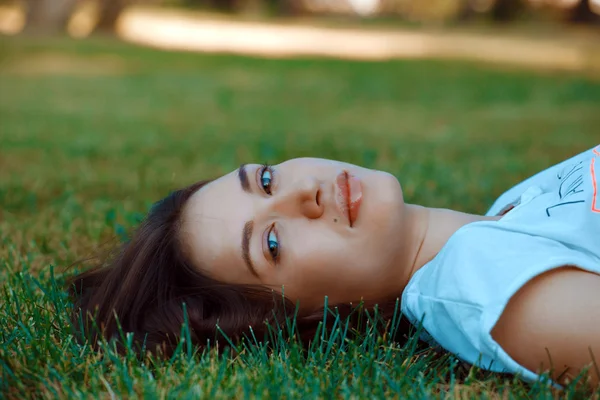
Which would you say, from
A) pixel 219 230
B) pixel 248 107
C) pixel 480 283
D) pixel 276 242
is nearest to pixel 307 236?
pixel 276 242

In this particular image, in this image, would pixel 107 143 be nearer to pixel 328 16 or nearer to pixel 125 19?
pixel 125 19

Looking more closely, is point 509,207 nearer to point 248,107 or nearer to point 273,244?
point 273,244

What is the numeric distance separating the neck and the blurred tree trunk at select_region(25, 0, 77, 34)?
1956 cm

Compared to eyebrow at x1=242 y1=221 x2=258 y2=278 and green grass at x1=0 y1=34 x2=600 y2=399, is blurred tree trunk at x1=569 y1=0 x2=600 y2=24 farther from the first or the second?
eyebrow at x1=242 y1=221 x2=258 y2=278

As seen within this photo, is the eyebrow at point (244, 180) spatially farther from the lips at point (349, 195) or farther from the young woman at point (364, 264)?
the lips at point (349, 195)

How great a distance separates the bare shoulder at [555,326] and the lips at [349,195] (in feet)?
2.08

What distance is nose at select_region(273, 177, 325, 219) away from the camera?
2426 mm

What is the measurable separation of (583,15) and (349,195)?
26.2 meters

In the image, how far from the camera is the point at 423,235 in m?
2.58

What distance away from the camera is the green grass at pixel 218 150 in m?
2.02

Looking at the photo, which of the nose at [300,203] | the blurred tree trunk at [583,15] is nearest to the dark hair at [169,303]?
the nose at [300,203]

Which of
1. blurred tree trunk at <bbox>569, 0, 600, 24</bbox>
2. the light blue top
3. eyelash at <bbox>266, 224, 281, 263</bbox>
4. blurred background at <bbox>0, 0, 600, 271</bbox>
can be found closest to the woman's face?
eyelash at <bbox>266, 224, 281, 263</bbox>

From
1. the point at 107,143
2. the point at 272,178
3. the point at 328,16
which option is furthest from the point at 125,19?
the point at 272,178

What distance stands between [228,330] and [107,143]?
186 inches
